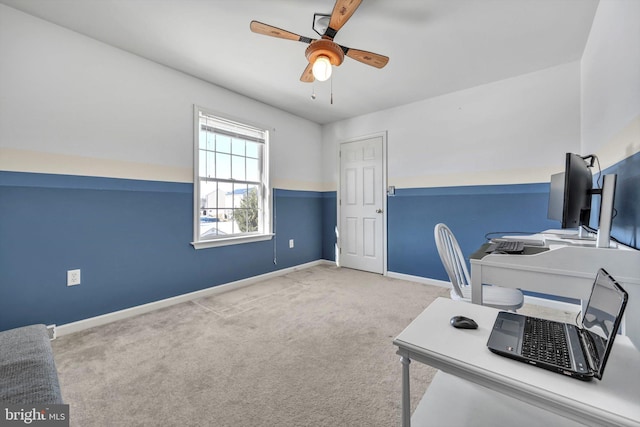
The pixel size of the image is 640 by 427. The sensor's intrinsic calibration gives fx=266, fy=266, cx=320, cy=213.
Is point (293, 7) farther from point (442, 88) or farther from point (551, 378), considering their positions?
point (551, 378)

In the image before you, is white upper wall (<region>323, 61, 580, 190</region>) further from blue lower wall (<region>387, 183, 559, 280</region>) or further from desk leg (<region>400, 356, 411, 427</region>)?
desk leg (<region>400, 356, 411, 427</region>)

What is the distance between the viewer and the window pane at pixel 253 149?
370 centimetres

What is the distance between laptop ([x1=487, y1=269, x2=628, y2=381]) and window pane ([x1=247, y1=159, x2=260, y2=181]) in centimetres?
334

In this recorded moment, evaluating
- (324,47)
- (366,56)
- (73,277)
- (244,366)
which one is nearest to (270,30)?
(324,47)

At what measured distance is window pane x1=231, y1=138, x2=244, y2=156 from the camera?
11.5 ft

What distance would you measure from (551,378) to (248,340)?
1.97 m

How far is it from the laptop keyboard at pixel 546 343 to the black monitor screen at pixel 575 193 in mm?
847

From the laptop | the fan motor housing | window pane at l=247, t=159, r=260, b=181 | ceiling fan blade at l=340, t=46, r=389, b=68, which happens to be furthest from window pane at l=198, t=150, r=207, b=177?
the laptop

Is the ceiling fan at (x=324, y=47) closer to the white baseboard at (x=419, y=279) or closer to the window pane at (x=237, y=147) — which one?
the window pane at (x=237, y=147)

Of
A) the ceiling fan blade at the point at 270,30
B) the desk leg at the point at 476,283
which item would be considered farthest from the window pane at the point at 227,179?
the desk leg at the point at 476,283

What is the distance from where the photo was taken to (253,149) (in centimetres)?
376

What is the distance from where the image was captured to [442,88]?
10.8 feet

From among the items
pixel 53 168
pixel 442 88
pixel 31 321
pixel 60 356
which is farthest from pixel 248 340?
pixel 442 88

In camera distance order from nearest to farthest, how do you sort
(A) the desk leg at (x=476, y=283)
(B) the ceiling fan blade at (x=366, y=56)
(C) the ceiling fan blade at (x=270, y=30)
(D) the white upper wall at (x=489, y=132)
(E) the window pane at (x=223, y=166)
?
(A) the desk leg at (x=476, y=283), (C) the ceiling fan blade at (x=270, y=30), (B) the ceiling fan blade at (x=366, y=56), (D) the white upper wall at (x=489, y=132), (E) the window pane at (x=223, y=166)
